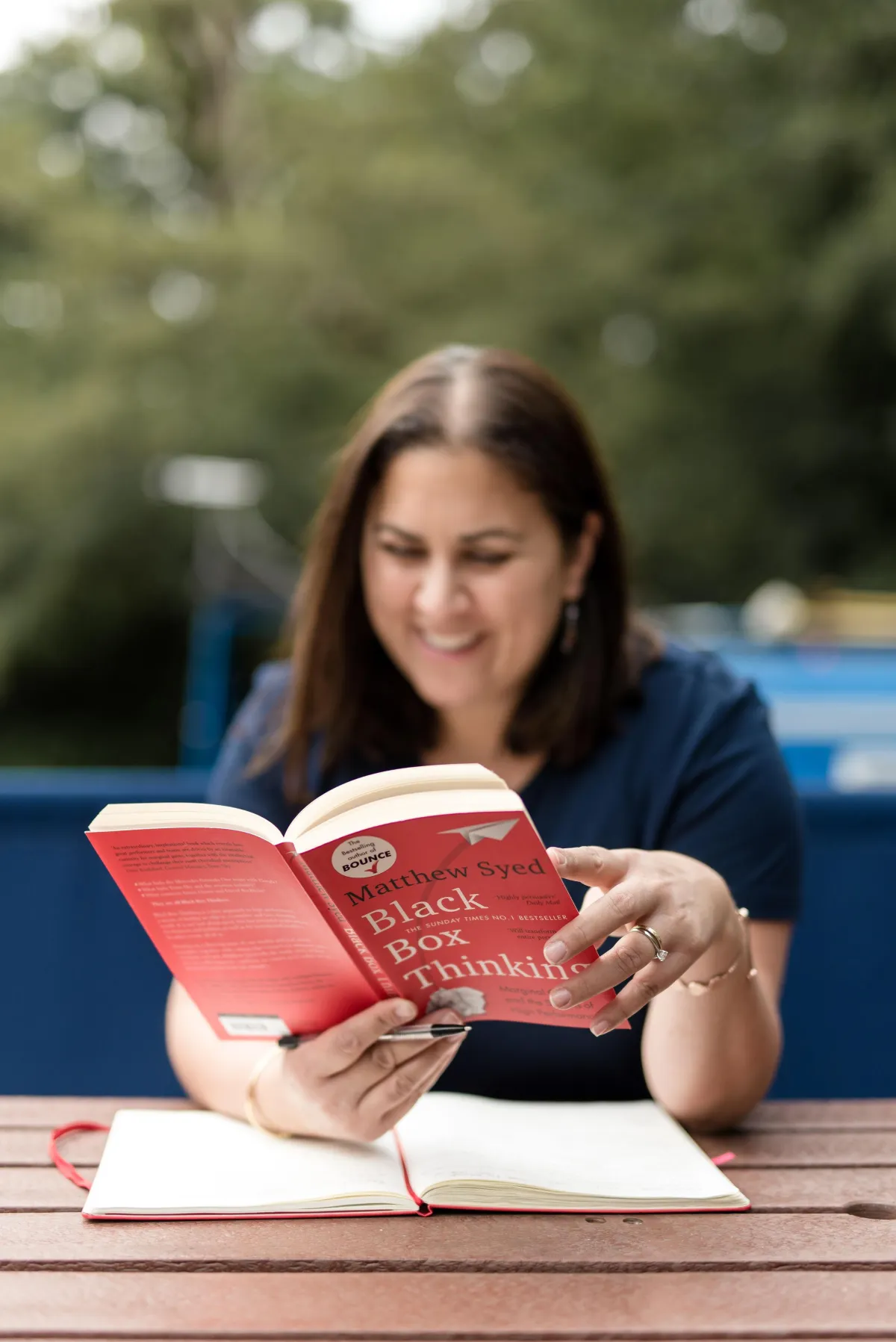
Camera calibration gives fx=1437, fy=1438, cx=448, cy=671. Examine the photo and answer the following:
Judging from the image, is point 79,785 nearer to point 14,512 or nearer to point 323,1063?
point 323,1063

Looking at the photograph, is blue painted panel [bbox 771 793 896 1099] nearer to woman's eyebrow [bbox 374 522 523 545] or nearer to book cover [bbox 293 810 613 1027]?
woman's eyebrow [bbox 374 522 523 545]

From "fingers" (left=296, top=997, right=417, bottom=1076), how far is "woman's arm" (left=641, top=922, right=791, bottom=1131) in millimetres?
304

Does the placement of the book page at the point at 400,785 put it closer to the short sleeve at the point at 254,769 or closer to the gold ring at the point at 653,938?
the gold ring at the point at 653,938

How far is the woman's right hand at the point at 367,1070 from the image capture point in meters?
1.30

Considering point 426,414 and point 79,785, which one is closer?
point 426,414

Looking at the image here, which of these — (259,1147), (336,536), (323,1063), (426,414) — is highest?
(426,414)

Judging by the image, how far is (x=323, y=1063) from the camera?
1.32 m

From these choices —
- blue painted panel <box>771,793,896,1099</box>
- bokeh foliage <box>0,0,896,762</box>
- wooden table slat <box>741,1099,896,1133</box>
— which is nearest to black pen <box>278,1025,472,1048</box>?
wooden table slat <box>741,1099,896,1133</box>

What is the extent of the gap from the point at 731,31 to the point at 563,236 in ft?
7.29

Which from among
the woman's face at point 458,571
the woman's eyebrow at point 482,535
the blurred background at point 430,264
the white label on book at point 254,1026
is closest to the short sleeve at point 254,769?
the woman's face at point 458,571

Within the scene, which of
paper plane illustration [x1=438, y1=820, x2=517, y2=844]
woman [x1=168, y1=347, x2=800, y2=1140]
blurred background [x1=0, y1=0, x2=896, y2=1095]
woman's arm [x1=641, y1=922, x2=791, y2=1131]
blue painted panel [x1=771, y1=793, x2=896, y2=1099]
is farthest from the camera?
blurred background [x1=0, y1=0, x2=896, y2=1095]

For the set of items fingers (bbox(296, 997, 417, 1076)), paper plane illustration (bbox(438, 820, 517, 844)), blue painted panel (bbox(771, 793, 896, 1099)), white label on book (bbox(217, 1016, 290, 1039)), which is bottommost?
blue painted panel (bbox(771, 793, 896, 1099))

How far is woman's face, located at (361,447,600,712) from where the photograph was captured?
1825 mm

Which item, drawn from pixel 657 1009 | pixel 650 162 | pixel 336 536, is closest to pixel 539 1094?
pixel 657 1009
